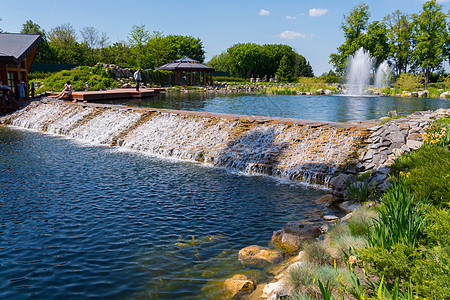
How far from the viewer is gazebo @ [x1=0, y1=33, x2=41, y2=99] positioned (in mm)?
23902

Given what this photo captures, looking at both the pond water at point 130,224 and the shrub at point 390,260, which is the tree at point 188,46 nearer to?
the pond water at point 130,224

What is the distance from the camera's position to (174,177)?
11359 millimetres

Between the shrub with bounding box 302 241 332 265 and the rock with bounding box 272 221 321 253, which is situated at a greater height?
the shrub with bounding box 302 241 332 265

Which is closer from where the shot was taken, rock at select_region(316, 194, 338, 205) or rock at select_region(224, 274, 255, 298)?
rock at select_region(224, 274, 255, 298)

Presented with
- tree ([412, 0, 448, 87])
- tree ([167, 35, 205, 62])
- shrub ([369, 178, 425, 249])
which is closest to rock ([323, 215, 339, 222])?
shrub ([369, 178, 425, 249])

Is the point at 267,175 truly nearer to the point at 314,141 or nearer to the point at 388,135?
the point at 314,141

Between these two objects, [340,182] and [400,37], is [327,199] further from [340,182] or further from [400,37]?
[400,37]

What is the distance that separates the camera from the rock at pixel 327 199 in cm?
920

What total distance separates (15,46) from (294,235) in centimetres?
2765

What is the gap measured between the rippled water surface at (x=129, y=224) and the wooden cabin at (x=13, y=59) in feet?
46.6

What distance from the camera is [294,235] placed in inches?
264

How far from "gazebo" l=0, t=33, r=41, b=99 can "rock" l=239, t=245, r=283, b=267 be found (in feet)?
78.5

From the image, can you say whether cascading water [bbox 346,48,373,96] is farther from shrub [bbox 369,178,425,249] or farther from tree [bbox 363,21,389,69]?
shrub [bbox 369,178,425,249]

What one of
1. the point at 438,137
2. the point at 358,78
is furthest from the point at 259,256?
the point at 358,78
